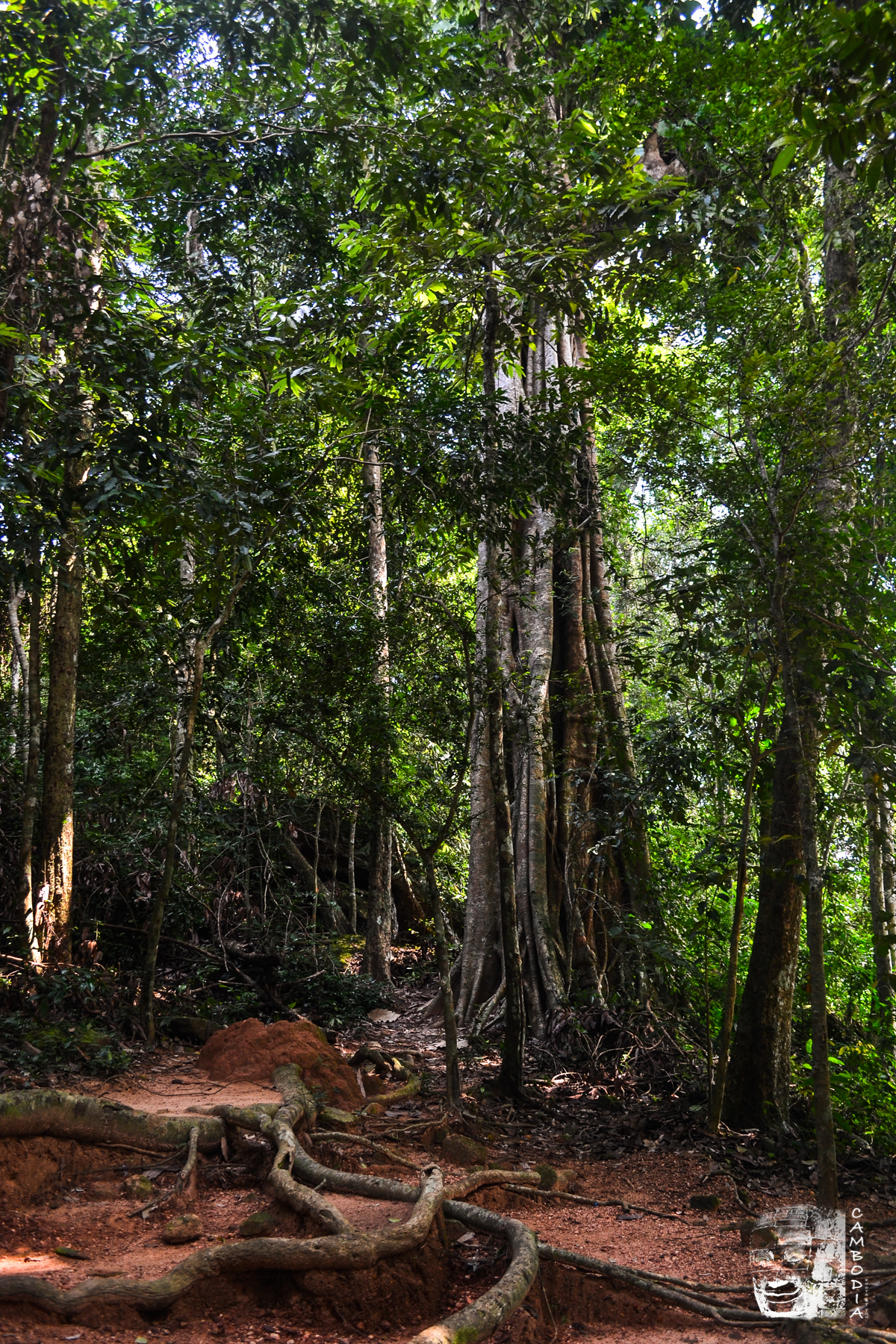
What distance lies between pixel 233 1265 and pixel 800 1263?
2609 mm

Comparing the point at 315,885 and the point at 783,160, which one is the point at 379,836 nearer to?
the point at 315,885

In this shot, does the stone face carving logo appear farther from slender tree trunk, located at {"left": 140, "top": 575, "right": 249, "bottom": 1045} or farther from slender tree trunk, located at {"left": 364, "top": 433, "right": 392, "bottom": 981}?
slender tree trunk, located at {"left": 140, "top": 575, "right": 249, "bottom": 1045}

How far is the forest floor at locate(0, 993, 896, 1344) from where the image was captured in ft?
10.7

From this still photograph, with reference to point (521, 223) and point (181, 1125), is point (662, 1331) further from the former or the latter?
point (521, 223)

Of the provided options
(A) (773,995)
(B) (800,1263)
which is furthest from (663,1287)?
(A) (773,995)

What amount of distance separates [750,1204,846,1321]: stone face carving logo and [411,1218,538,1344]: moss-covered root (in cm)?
96

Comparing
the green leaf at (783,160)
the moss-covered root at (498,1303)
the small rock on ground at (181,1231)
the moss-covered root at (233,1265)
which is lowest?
the small rock on ground at (181,1231)

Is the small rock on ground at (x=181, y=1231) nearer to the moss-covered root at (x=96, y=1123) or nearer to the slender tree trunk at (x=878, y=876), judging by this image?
the moss-covered root at (x=96, y=1123)

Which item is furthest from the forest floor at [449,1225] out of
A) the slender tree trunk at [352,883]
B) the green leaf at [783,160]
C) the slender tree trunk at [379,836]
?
the slender tree trunk at [352,883]

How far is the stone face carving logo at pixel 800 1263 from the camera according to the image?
3.57m

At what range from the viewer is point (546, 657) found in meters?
9.02

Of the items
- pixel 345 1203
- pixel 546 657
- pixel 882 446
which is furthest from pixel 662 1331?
pixel 546 657

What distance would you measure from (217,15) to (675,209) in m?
3.46

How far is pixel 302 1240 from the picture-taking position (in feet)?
11.1
